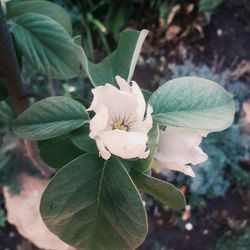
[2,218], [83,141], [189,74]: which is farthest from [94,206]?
[189,74]

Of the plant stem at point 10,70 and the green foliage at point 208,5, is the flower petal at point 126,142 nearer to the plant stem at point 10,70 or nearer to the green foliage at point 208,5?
the plant stem at point 10,70

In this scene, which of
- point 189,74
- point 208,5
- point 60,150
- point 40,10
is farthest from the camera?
point 208,5

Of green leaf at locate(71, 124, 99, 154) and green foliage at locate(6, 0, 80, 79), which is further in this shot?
green foliage at locate(6, 0, 80, 79)

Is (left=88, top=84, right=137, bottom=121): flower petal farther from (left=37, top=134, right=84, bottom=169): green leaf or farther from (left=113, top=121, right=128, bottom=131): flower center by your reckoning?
(left=37, top=134, right=84, bottom=169): green leaf

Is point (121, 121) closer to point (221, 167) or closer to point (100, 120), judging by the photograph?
point (100, 120)

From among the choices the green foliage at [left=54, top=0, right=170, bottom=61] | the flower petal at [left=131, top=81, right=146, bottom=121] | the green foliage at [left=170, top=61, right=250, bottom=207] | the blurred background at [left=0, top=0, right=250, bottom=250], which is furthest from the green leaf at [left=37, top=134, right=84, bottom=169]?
the green foliage at [left=54, top=0, right=170, bottom=61]

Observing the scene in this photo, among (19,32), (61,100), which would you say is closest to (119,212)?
(61,100)
